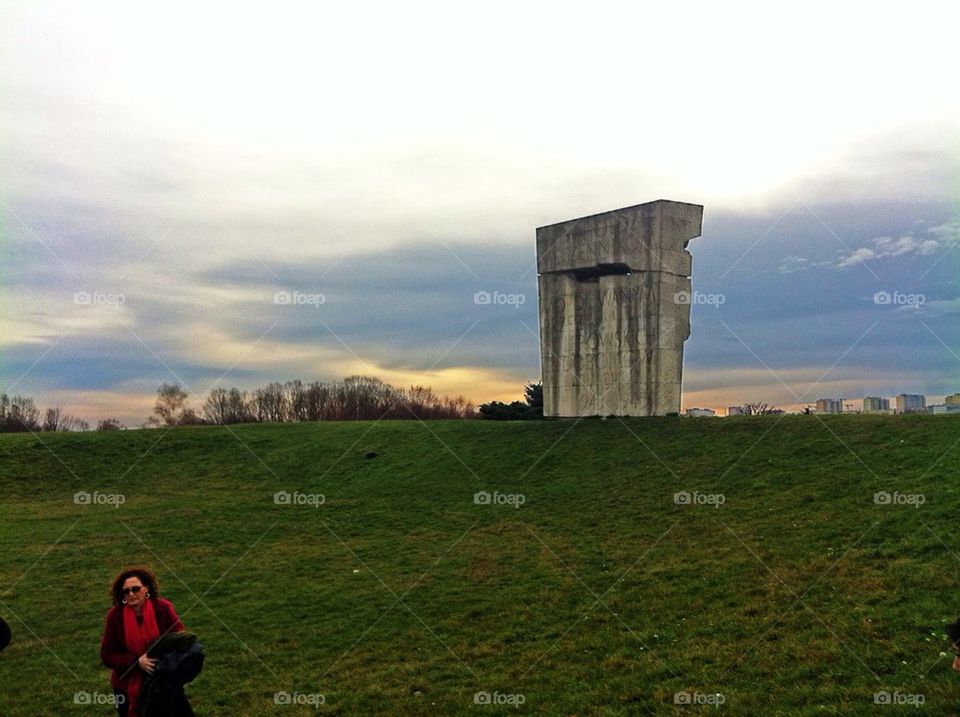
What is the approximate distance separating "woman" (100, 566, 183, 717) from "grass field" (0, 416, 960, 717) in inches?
Result: 163

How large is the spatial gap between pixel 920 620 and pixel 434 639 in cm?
742

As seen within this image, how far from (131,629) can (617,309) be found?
2368 cm

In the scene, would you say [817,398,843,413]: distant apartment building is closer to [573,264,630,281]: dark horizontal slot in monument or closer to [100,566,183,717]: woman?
[573,264,630,281]: dark horizontal slot in monument

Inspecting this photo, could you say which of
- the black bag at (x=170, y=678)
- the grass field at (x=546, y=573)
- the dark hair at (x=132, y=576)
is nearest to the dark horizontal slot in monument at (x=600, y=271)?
the grass field at (x=546, y=573)

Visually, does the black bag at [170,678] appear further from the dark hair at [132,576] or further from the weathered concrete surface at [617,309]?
the weathered concrete surface at [617,309]

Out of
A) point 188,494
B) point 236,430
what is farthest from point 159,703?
point 236,430

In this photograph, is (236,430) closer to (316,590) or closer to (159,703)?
(316,590)

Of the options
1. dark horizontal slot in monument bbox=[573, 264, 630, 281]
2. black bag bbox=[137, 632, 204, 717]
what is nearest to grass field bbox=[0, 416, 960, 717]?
black bag bbox=[137, 632, 204, 717]

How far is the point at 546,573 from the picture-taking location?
54.4ft

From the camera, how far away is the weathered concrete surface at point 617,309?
28016 mm

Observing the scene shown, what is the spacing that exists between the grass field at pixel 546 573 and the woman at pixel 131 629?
4.15 m

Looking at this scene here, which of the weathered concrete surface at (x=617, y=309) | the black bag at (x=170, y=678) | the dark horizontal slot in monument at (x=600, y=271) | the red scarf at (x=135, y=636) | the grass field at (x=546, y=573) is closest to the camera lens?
the black bag at (x=170, y=678)

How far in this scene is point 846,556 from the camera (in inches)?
555

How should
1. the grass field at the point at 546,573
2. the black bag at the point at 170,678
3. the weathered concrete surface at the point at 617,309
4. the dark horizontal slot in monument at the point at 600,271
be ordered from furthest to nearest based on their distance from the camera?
the dark horizontal slot in monument at the point at 600,271 < the weathered concrete surface at the point at 617,309 < the grass field at the point at 546,573 < the black bag at the point at 170,678
